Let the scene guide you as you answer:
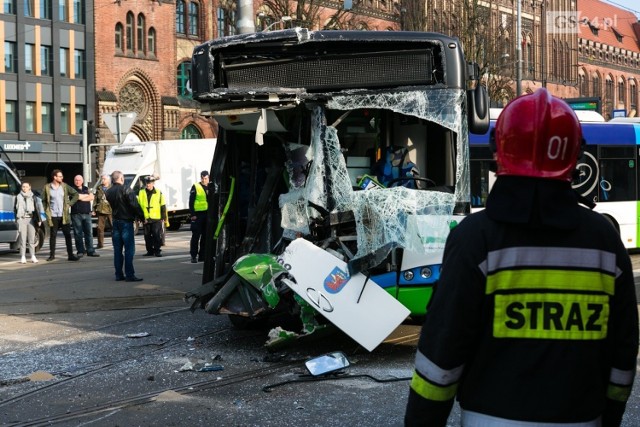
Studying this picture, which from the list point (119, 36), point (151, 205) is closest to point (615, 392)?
point (151, 205)

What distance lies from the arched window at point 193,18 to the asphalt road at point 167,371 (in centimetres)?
3993

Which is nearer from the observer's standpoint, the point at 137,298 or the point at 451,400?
the point at 451,400

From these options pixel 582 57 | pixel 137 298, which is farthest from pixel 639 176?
pixel 582 57

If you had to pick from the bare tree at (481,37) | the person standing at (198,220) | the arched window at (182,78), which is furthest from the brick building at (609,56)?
the person standing at (198,220)

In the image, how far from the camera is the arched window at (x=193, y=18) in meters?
51.4

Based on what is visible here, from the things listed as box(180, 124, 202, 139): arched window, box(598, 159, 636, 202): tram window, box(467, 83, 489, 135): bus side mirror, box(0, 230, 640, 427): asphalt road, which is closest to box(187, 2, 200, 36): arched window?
box(180, 124, 202, 139): arched window

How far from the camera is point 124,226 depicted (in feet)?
49.2

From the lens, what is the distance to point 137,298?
12977 millimetres

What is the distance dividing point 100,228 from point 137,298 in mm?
10487

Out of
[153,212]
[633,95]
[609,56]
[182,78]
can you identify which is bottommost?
[153,212]

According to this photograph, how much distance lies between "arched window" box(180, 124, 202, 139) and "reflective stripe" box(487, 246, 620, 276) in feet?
160

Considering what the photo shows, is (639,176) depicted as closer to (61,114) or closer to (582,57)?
(61,114)

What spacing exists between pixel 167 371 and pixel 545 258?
19.4ft

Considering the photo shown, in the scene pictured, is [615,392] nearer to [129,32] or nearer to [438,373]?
[438,373]
